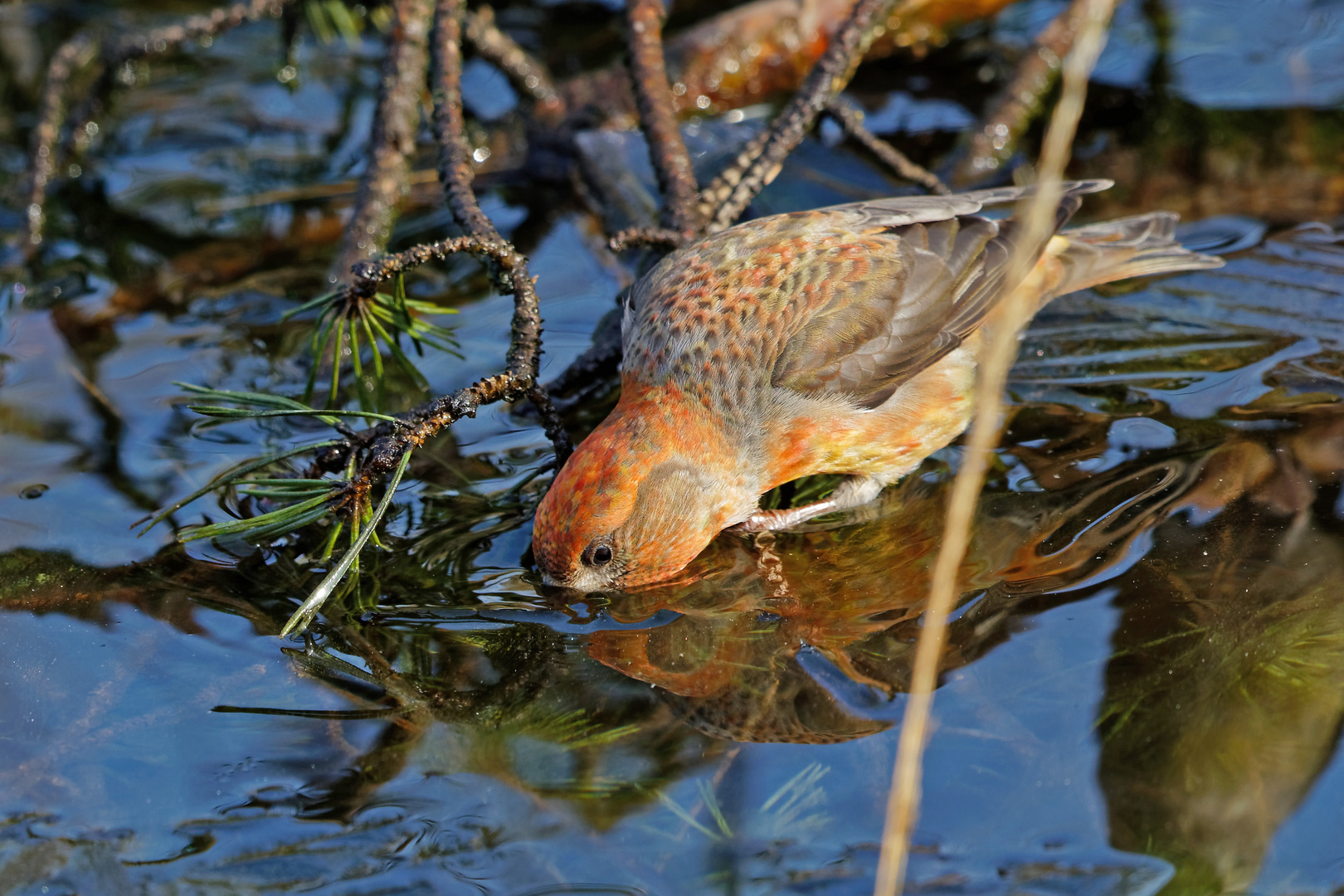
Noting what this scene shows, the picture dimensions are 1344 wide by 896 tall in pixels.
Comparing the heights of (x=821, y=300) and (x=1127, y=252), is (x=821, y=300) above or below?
above

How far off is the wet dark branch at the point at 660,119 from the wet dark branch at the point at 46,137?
335 cm

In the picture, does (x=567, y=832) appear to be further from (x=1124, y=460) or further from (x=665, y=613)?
(x=1124, y=460)

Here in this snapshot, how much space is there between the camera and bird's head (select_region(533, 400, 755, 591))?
376 cm

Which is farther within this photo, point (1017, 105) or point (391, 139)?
point (1017, 105)

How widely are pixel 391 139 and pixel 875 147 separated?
2370mm

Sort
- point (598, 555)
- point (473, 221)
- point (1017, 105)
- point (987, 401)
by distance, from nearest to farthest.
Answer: point (987, 401), point (598, 555), point (473, 221), point (1017, 105)

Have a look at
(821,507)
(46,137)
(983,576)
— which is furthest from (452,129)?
(46,137)

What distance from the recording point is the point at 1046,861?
9.43 feet

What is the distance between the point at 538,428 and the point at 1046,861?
8.94 ft

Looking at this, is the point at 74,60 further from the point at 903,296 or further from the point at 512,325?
the point at 903,296

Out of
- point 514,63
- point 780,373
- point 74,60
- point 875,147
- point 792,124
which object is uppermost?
point 74,60

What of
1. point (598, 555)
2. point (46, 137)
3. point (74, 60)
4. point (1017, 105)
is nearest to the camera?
point (598, 555)

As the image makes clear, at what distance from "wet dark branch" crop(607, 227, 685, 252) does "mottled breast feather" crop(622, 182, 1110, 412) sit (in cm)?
14

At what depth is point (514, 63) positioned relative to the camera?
6.41 metres
